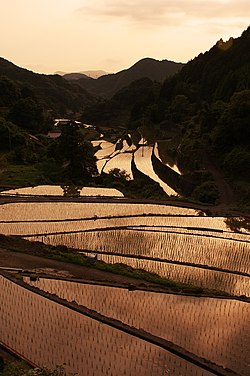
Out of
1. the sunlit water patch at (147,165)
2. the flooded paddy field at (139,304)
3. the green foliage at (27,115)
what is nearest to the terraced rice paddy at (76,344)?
the flooded paddy field at (139,304)

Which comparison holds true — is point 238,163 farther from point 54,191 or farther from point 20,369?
point 20,369

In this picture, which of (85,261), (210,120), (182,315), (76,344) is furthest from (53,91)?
(76,344)

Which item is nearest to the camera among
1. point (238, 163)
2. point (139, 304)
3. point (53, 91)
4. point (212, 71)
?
point (139, 304)

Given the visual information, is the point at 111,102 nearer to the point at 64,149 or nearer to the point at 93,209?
the point at 64,149

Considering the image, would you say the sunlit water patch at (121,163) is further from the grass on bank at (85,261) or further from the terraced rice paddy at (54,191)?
the grass on bank at (85,261)

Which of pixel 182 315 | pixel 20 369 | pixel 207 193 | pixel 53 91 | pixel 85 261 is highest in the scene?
pixel 53 91

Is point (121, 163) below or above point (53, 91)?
below

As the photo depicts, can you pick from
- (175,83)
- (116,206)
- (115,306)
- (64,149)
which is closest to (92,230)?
(116,206)
